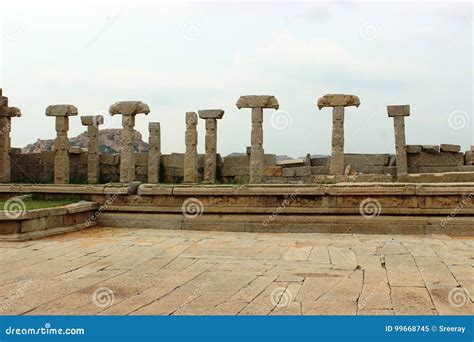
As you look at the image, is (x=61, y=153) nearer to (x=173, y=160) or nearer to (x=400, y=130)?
(x=173, y=160)

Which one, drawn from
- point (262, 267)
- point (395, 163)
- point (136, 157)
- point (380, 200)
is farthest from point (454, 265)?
point (136, 157)

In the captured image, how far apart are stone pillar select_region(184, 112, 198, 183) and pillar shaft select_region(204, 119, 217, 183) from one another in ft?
1.54

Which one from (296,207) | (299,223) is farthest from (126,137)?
(299,223)

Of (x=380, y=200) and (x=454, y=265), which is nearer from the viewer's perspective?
(x=454, y=265)

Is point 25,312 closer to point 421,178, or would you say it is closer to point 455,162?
point 421,178

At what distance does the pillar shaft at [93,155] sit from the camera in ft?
68.3

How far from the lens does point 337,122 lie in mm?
18656

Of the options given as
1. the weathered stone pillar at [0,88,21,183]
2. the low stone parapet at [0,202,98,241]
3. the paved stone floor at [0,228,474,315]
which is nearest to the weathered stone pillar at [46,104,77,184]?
the weathered stone pillar at [0,88,21,183]

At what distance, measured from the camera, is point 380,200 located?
35.0ft

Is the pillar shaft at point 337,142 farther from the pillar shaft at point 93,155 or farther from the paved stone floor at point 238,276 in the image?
the pillar shaft at point 93,155

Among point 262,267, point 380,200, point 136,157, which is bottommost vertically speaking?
point 262,267

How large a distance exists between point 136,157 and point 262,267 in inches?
614

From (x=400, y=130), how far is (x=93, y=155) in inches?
511

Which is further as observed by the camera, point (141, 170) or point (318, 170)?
point (141, 170)
